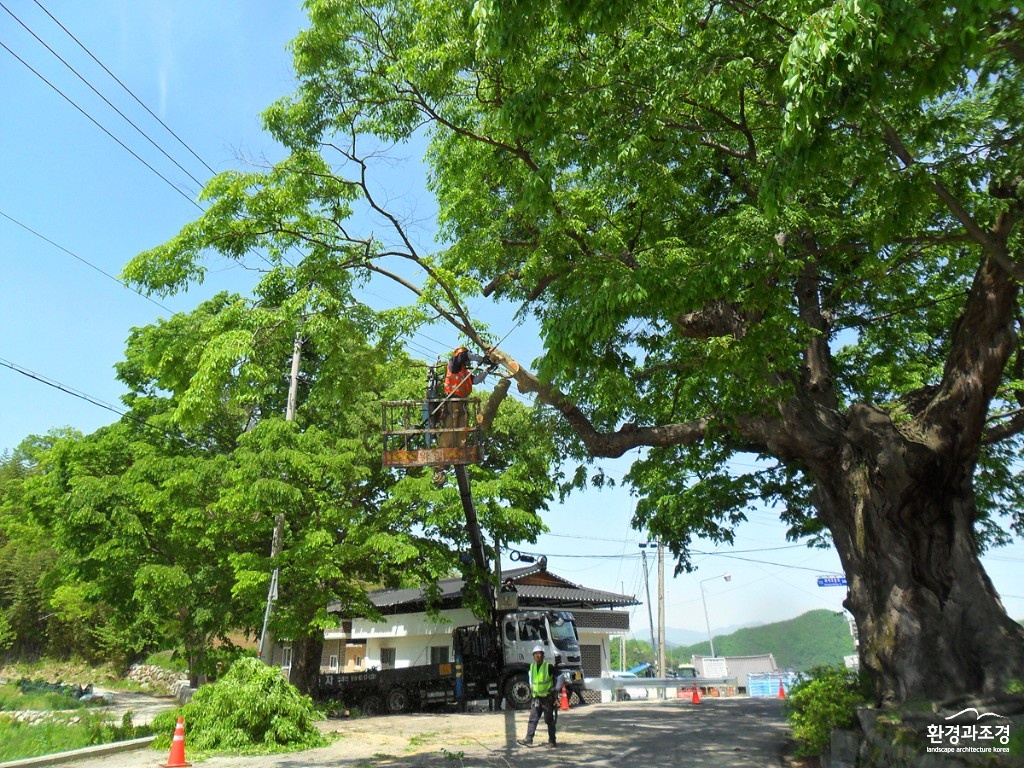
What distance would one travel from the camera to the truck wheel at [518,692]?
2148cm

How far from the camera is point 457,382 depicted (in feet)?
45.1

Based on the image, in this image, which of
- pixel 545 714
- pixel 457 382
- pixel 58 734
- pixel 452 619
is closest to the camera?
pixel 58 734

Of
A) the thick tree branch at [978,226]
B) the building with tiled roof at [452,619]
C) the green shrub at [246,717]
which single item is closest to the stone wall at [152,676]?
the building with tiled roof at [452,619]

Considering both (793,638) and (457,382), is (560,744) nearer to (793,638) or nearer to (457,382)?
(457,382)

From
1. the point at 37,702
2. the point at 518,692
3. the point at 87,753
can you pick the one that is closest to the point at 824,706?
the point at 87,753

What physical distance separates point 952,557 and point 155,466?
18705mm

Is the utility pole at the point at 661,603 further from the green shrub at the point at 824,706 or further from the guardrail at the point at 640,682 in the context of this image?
the green shrub at the point at 824,706

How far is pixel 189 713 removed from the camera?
13.8 m

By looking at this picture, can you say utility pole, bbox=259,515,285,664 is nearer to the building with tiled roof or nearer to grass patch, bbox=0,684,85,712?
grass patch, bbox=0,684,85,712

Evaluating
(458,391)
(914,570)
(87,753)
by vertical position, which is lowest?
(87,753)

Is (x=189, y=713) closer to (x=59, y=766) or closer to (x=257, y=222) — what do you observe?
(x=59, y=766)

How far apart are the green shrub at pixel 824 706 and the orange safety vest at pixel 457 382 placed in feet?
23.6

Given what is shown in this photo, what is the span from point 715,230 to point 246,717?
1105 cm

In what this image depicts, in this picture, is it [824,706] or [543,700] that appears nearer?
[824,706]
